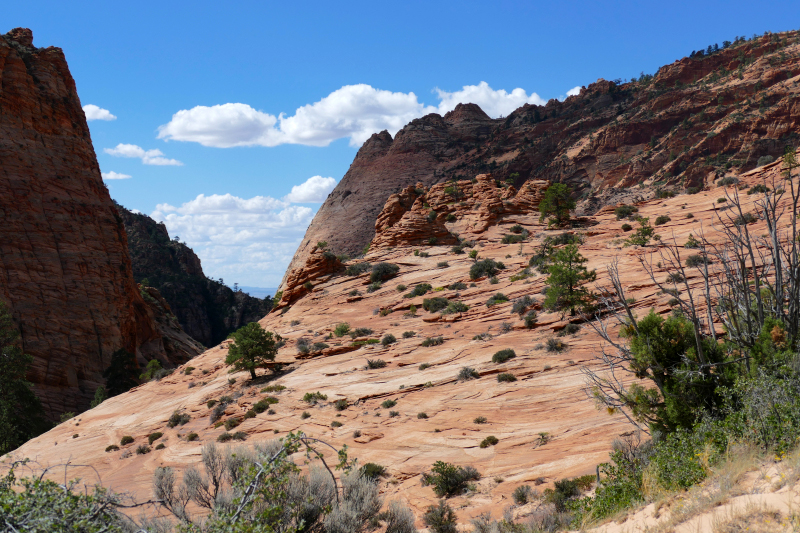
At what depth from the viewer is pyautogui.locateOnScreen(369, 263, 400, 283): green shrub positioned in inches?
1331

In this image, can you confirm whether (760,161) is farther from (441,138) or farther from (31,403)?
(31,403)

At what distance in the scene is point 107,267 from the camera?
4725 centimetres

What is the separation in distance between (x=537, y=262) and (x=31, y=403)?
36.1 m

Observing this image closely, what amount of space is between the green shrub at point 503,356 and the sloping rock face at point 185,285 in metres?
75.5

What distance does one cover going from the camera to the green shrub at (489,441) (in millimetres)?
13164

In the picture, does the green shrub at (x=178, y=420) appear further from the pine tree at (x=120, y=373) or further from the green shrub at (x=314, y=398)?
the pine tree at (x=120, y=373)

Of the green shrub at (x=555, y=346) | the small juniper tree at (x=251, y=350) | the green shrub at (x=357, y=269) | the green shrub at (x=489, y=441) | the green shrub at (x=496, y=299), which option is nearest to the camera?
the green shrub at (x=489, y=441)

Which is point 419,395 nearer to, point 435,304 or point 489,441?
point 489,441

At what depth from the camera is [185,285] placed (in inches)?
3406

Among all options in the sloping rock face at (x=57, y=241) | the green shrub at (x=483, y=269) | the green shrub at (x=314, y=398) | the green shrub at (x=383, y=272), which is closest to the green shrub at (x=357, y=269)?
the green shrub at (x=383, y=272)

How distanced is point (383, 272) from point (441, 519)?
83.2 ft

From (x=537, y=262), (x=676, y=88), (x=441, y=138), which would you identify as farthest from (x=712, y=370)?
(x=441, y=138)

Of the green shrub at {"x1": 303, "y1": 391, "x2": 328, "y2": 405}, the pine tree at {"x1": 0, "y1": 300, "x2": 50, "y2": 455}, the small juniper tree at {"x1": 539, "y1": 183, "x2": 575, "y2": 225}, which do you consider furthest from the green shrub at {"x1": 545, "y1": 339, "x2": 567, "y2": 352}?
the pine tree at {"x1": 0, "y1": 300, "x2": 50, "y2": 455}

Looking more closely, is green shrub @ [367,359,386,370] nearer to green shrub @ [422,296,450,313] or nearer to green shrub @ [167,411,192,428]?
green shrub @ [422,296,450,313]
